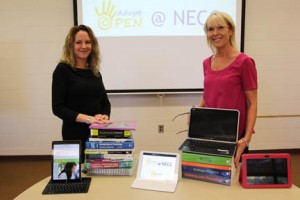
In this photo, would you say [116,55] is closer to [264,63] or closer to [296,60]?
[264,63]

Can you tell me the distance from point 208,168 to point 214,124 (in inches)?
10.0

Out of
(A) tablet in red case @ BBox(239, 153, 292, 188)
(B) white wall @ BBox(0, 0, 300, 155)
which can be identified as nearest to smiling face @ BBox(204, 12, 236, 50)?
(A) tablet in red case @ BBox(239, 153, 292, 188)

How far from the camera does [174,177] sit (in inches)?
59.2

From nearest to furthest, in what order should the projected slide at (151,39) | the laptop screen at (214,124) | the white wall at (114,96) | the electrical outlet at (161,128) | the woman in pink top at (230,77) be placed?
the laptop screen at (214,124) → the woman in pink top at (230,77) → the projected slide at (151,39) → the white wall at (114,96) → the electrical outlet at (161,128)

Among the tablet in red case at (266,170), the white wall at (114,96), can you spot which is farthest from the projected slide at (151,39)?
the tablet in red case at (266,170)

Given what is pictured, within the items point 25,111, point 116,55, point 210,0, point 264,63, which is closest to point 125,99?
point 116,55

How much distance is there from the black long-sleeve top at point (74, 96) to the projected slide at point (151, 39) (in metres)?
1.37

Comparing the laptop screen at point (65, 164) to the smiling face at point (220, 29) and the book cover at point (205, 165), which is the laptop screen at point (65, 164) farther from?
the smiling face at point (220, 29)

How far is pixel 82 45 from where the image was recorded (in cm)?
192

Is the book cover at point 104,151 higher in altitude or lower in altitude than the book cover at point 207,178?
higher

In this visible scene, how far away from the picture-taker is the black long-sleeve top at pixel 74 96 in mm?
1842

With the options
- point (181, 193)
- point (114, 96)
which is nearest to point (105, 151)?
point (181, 193)

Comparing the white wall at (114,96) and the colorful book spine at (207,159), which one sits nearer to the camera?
the colorful book spine at (207,159)

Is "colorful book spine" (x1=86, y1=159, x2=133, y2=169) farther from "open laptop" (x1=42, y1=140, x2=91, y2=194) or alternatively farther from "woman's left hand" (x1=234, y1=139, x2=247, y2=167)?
"woman's left hand" (x1=234, y1=139, x2=247, y2=167)
